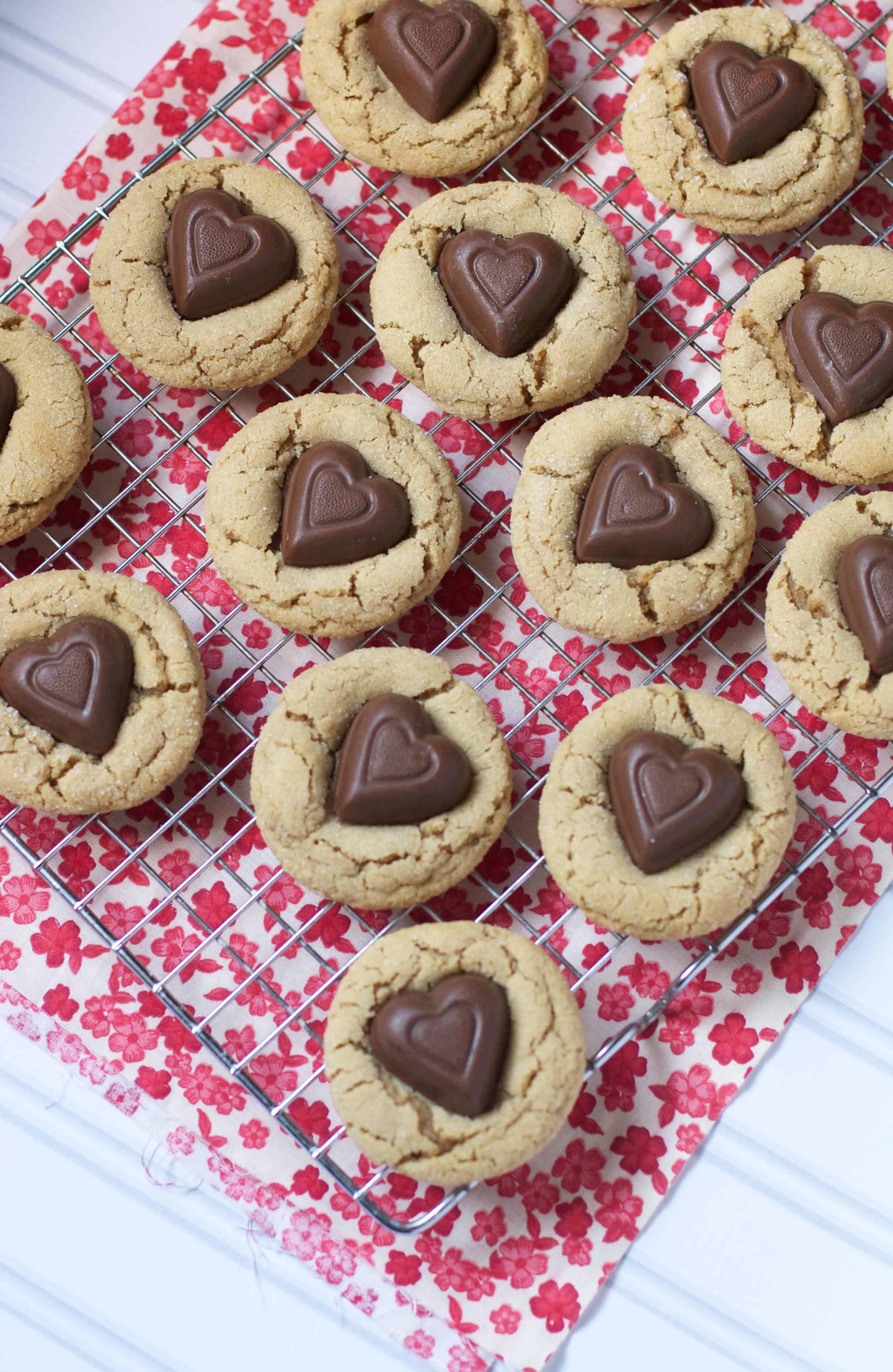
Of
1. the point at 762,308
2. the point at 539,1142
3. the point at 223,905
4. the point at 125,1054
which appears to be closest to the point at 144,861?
the point at 223,905

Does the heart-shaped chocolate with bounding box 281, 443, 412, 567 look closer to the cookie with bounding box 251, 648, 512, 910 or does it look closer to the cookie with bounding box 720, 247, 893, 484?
the cookie with bounding box 251, 648, 512, 910

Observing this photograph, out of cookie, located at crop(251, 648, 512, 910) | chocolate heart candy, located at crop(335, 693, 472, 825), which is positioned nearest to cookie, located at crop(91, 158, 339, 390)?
cookie, located at crop(251, 648, 512, 910)

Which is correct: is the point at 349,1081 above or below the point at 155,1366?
above

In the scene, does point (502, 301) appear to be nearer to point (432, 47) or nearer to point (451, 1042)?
point (432, 47)

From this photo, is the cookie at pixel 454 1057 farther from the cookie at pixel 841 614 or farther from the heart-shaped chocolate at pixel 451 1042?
the cookie at pixel 841 614

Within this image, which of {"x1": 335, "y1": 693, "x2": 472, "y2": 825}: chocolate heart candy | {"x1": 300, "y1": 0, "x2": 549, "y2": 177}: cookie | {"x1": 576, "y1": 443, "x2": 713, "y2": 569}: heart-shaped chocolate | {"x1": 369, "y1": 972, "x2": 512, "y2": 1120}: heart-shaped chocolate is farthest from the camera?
{"x1": 300, "y1": 0, "x2": 549, "y2": 177}: cookie

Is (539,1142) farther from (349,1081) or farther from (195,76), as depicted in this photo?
(195,76)

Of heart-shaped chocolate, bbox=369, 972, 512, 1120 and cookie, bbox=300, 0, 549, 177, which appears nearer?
heart-shaped chocolate, bbox=369, 972, 512, 1120
